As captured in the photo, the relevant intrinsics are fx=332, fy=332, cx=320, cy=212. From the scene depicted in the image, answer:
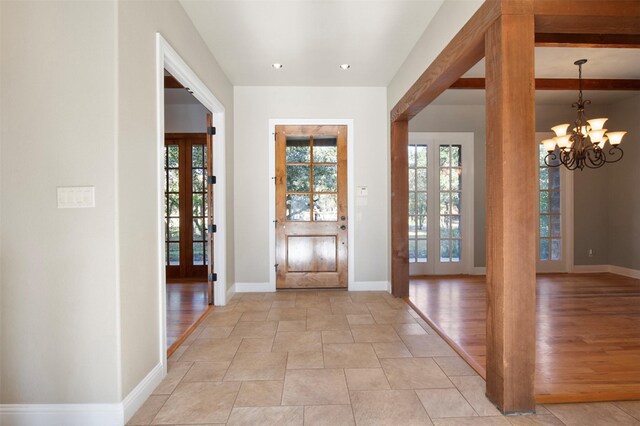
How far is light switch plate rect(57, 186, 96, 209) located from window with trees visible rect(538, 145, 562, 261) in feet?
21.6

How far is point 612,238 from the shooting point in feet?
19.0

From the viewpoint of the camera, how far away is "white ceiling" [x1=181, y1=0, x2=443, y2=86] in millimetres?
2768

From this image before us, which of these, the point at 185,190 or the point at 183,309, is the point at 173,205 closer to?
the point at 185,190

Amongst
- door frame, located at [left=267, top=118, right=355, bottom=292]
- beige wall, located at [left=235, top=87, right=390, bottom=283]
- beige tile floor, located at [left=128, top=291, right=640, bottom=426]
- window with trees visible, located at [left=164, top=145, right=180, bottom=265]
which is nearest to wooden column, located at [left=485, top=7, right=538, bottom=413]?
beige tile floor, located at [left=128, top=291, right=640, bottom=426]

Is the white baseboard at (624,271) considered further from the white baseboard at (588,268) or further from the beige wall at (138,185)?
the beige wall at (138,185)

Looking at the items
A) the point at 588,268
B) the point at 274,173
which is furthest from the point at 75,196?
the point at 588,268

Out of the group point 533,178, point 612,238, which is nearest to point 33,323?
point 533,178

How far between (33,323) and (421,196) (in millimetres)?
5238

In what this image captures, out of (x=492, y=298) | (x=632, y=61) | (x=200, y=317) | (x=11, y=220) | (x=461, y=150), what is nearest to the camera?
(x=11, y=220)

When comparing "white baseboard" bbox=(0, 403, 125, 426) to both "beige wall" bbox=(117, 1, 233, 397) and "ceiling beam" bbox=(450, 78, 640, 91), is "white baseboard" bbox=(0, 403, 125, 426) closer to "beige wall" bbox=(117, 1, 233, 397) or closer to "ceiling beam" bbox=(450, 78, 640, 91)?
"beige wall" bbox=(117, 1, 233, 397)

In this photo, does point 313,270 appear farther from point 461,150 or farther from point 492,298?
point 461,150

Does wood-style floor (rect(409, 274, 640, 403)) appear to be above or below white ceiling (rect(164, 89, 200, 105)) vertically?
below

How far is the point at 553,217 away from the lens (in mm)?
5902

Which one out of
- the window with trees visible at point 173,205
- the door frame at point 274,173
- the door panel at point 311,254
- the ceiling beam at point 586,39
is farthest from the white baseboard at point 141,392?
the ceiling beam at point 586,39
